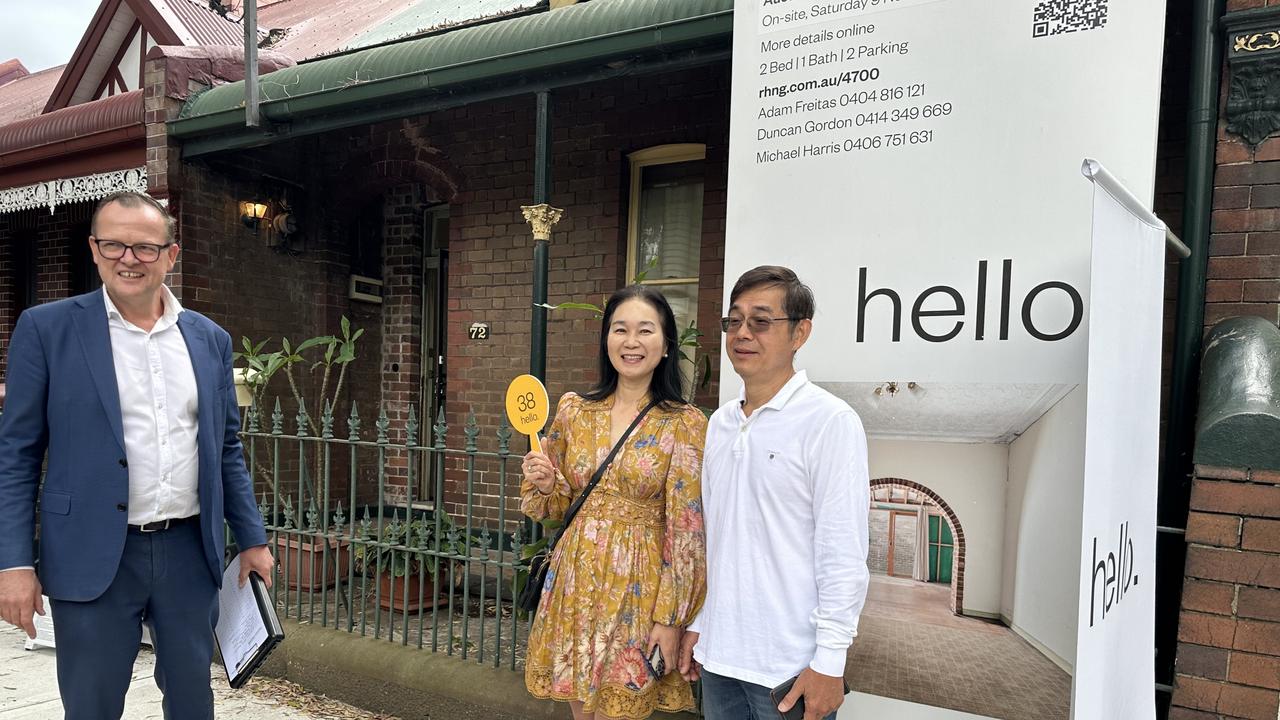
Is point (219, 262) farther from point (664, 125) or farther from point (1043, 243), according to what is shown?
point (1043, 243)

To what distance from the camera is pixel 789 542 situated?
74.7 inches

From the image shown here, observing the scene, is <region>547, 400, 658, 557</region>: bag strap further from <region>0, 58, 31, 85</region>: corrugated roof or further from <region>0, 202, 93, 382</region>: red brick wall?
<region>0, 58, 31, 85</region>: corrugated roof

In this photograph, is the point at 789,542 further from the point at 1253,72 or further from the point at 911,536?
the point at 1253,72

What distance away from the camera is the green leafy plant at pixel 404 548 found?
150 inches

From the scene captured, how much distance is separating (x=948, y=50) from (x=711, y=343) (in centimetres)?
315

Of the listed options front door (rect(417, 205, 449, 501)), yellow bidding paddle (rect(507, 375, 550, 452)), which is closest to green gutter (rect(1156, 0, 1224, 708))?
yellow bidding paddle (rect(507, 375, 550, 452))

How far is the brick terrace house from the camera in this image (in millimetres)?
4203

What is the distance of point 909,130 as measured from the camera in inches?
94.3

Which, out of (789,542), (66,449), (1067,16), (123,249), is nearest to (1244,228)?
(1067,16)

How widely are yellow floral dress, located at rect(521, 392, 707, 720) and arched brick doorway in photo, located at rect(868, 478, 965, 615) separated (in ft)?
2.23

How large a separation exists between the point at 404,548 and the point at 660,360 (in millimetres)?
2191

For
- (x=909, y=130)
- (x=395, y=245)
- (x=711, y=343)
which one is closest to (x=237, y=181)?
(x=395, y=245)

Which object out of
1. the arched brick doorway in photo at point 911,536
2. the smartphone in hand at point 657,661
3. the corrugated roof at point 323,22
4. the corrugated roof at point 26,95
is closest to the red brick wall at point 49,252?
the corrugated roof at point 26,95

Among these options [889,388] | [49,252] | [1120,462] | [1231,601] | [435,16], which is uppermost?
[435,16]
